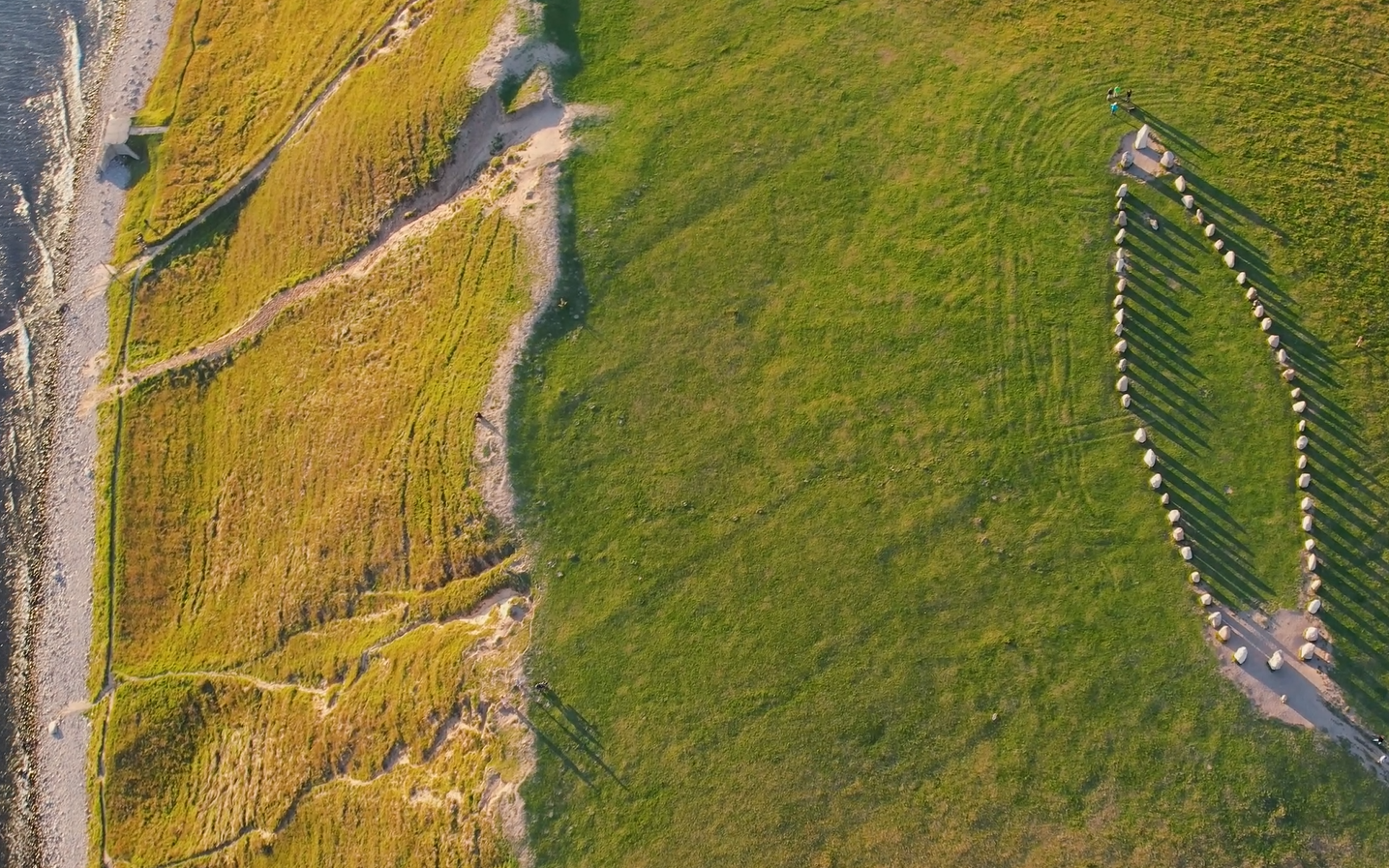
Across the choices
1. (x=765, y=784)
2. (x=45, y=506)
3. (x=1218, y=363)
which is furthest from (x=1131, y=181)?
(x=45, y=506)

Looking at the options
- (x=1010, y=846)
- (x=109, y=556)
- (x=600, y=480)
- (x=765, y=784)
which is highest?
(x=109, y=556)

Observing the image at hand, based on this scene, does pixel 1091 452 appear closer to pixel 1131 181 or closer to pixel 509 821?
pixel 1131 181

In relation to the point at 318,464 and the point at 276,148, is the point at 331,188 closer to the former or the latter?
the point at 276,148

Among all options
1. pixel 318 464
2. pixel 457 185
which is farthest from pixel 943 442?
pixel 318 464

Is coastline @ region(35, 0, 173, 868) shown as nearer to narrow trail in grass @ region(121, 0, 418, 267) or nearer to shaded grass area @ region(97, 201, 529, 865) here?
shaded grass area @ region(97, 201, 529, 865)

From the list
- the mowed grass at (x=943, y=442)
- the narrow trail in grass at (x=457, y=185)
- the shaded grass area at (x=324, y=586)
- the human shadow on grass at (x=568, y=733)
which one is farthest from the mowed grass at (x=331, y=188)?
the human shadow on grass at (x=568, y=733)

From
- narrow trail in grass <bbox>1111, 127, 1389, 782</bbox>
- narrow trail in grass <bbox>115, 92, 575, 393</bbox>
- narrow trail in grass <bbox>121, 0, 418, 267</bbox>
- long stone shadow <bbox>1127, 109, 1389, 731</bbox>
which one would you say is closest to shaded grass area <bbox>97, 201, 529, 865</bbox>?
narrow trail in grass <bbox>115, 92, 575, 393</bbox>

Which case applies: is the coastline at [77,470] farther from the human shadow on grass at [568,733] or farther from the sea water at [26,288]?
the human shadow on grass at [568,733]
